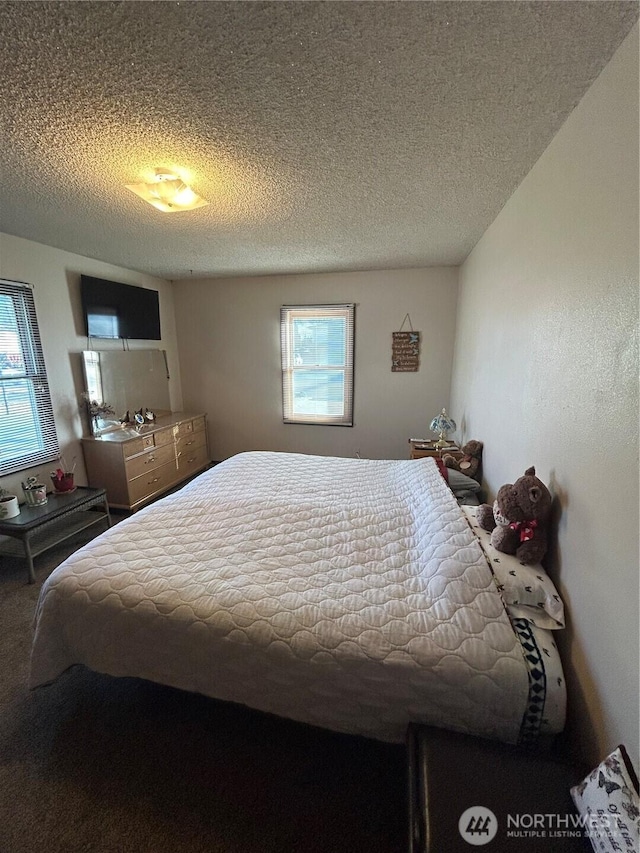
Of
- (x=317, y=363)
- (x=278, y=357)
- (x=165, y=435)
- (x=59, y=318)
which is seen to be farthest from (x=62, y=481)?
(x=317, y=363)

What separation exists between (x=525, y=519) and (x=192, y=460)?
3790mm

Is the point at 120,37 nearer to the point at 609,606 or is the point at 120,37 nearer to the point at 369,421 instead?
the point at 609,606

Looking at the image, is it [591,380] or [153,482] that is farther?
[153,482]

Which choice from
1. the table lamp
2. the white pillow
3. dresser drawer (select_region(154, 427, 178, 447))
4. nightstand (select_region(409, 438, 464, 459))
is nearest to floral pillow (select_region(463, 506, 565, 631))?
the white pillow

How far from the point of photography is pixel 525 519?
4.22 feet

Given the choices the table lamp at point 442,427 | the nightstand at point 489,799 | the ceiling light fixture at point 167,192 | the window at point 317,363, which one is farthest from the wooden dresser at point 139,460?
the nightstand at point 489,799

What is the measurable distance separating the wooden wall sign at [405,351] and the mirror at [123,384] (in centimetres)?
285

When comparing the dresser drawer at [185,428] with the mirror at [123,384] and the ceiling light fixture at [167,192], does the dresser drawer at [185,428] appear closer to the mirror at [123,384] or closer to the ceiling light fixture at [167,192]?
the mirror at [123,384]

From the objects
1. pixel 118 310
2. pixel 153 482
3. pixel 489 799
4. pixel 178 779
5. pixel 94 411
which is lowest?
pixel 178 779

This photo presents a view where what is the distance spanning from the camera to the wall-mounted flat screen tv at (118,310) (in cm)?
316

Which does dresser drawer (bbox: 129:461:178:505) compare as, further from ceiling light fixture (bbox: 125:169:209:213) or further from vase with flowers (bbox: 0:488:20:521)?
ceiling light fixture (bbox: 125:169:209:213)

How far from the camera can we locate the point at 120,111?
1211mm

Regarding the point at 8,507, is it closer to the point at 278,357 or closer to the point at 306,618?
the point at 306,618

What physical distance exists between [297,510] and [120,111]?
1.88 meters
